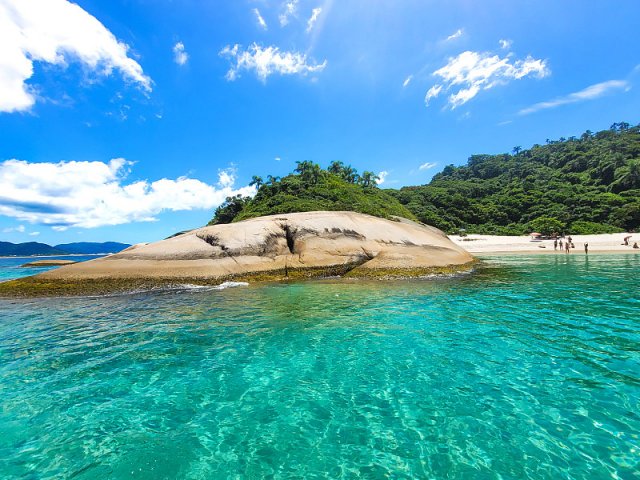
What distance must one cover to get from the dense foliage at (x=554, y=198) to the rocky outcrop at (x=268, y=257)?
147 ft

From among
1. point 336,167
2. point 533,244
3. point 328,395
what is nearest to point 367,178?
point 336,167

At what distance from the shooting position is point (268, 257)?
721 inches

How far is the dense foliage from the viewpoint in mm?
59312

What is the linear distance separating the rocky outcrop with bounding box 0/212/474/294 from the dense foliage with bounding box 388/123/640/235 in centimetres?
4471

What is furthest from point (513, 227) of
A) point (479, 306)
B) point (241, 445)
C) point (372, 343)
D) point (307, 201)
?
point (241, 445)

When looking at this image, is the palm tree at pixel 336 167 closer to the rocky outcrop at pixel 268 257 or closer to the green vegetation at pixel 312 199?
the green vegetation at pixel 312 199

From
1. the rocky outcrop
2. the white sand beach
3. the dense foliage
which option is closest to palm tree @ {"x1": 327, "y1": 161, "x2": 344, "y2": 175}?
the dense foliage

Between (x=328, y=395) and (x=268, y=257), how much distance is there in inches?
545

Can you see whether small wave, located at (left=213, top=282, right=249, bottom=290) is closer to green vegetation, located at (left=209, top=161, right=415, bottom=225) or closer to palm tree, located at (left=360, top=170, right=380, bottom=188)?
green vegetation, located at (left=209, top=161, right=415, bottom=225)

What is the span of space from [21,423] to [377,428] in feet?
16.3

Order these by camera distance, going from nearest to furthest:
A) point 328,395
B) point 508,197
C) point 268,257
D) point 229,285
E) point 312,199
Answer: point 328,395, point 229,285, point 268,257, point 312,199, point 508,197

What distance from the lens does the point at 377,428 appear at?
4.08m

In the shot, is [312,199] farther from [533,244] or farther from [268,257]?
[533,244]

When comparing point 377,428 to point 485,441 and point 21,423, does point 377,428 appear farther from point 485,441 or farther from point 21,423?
point 21,423
